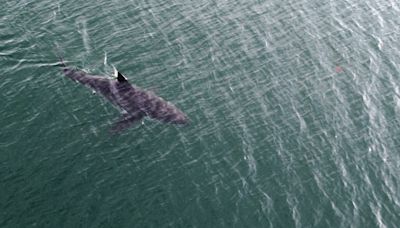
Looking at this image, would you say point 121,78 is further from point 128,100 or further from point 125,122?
point 125,122

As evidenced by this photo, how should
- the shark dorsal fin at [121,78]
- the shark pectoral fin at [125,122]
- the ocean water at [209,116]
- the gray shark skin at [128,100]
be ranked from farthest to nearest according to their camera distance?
the shark dorsal fin at [121,78], the gray shark skin at [128,100], the shark pectoral fin at [125,122], the ocean water at [209,116]

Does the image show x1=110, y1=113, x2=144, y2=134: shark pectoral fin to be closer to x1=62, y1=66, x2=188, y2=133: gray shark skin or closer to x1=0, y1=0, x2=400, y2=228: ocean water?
x1=62, y1=66, x2=188, y2=133: gray shark skin

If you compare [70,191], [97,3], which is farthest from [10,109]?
[97,3]

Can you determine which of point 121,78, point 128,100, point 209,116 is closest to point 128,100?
point 128,100

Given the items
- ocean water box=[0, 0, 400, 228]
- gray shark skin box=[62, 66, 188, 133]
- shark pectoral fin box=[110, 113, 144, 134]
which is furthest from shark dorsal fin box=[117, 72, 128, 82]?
shark pectoral fin box=[110, 113, 144, 134]

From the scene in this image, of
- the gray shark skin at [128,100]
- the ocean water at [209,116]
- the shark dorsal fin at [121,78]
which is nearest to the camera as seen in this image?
the ocean water at [209,116]

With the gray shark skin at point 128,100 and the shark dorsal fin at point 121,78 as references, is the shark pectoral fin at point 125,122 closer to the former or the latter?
the gray shark skin at point 128,100

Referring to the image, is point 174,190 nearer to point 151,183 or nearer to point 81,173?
point 151,183

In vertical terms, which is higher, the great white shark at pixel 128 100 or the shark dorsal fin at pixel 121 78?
the shark dorsal fin at pixel 121 78

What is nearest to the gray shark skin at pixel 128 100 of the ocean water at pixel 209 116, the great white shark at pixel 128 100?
the great white shark at pixel 128 100
